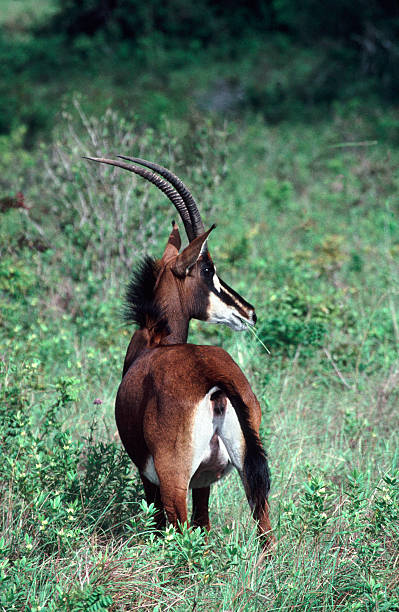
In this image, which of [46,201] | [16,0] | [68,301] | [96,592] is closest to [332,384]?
[68,301]

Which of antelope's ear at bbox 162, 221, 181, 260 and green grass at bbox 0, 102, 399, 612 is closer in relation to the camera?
green grass at bbox 0, 102, 399, 612

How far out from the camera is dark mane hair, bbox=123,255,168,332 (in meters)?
3.90

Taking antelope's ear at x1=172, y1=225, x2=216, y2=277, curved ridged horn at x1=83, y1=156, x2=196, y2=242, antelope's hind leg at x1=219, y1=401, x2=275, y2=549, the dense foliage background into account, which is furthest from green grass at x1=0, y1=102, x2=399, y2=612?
curved ridged horn at x1=83, y1=156, x2=196, y2=242

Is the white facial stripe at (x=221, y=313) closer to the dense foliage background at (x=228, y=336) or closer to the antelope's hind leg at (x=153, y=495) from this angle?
the dense foliage background at (x=228, y=336)

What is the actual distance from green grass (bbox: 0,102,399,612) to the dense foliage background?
0.02 meters

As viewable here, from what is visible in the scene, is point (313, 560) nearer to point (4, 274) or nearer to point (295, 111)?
point (4, 274)

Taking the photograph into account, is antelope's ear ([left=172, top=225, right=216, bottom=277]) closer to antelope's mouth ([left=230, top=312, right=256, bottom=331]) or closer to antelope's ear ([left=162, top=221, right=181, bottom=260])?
antelope's ear ([left=162, top=221, right=181, bottom=260])

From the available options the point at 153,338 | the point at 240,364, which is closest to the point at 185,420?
the point at 153,338

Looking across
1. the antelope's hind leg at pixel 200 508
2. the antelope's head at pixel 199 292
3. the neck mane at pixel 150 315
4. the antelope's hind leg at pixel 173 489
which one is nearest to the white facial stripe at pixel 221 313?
the antelope's head at pixel 199 292

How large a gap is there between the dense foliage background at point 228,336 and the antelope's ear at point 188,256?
813 mm

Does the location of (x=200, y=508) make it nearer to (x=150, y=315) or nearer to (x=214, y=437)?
(x=214, y=437)

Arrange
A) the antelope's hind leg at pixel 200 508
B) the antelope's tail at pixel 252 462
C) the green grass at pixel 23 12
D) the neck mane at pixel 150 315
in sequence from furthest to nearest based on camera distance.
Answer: the green grass at pixel 23 12, the neck mane at pixel 150 315, the antelope's hind leg at pixel 200 508, the antelope's tail at pixel 252 462

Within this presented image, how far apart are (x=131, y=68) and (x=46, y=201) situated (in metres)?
11.7

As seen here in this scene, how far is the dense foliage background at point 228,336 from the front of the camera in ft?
10.2
